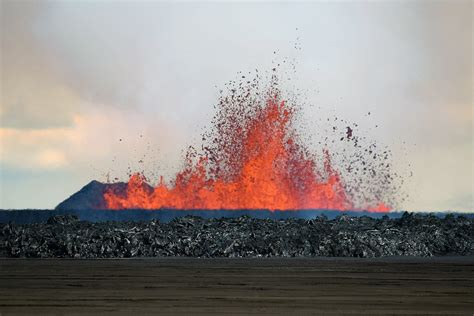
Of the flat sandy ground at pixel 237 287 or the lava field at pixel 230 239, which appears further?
the lava field at pixel 230 239

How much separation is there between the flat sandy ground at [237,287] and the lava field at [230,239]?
4020 mm

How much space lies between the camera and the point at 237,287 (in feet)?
77.6

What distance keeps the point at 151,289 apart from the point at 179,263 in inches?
448

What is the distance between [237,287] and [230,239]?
1704cm

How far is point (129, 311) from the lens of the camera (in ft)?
59.5

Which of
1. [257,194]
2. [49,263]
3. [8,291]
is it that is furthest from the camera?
[257,194]

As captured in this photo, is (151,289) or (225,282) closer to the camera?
(151,289)

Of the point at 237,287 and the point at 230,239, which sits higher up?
the point at 230,239

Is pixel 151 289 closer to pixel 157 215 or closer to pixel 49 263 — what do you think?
pixel 49 263

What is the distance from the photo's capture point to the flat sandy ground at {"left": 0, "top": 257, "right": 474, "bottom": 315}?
18812mm

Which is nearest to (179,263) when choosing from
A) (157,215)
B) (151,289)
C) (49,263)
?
(49,263)

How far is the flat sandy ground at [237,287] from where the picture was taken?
1881cm

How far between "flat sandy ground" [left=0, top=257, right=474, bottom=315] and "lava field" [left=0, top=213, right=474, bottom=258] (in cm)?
402

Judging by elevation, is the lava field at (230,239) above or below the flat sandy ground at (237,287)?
above
